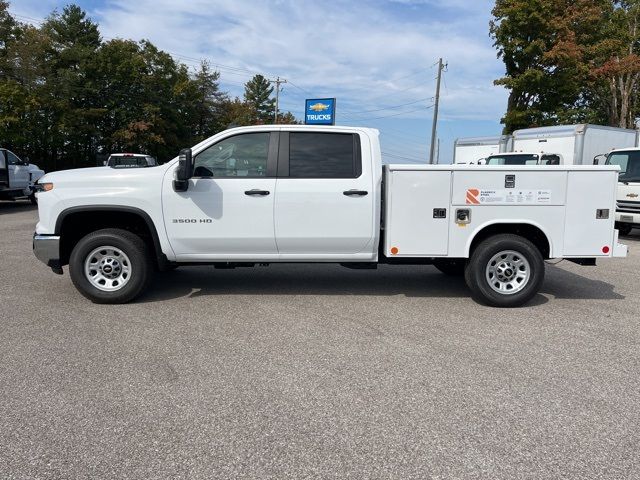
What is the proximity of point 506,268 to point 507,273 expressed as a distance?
0.06 m

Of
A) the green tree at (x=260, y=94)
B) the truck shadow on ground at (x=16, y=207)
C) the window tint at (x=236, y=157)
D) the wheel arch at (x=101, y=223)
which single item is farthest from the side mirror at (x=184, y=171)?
the green tree at (x=260, y=94)

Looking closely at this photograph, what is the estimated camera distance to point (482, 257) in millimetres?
5949

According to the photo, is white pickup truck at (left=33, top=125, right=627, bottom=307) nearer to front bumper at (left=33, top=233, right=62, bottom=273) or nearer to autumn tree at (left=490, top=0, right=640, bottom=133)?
front bumper at (left=33, top=233, right=62, bottom=273)

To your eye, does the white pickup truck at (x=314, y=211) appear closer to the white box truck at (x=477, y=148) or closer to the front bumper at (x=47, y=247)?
the front bumper at (x=47, y=247)

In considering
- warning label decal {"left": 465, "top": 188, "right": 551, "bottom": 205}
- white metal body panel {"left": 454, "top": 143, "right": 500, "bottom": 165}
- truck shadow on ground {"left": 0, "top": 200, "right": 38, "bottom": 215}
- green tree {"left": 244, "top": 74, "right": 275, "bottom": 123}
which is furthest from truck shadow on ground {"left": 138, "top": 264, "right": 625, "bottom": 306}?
green tree {"left": 244, "top": 74, "right": 275, "bottom": 123}

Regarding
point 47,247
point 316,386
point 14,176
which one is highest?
point 14,176

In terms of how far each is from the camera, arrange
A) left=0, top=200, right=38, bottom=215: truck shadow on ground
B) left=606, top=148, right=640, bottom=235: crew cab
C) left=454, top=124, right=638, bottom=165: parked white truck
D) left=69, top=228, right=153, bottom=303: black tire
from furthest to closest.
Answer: left=0, top=200, right=38, bottom=215: truck shadow on ground
left=454, top=124, right=638, bottom=165: parked white truck
left=606, top=148, right=640, bottom=235: crew cab
left=69, top=228, right=153, bottom=303: black tire

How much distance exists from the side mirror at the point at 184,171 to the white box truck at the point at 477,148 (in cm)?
1416

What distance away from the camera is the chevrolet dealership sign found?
89.4ft

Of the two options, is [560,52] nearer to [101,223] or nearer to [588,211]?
[588,211]

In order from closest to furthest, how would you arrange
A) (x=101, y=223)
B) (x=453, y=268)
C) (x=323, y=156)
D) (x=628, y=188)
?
(x=323, y=156) → (x=101, y=223) → (x=453, y=268) → (x=628, y=188)

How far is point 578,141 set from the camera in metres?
15.1

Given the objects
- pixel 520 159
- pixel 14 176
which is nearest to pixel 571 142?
pixel 520 159

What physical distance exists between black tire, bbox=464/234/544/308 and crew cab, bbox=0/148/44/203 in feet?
53.2
